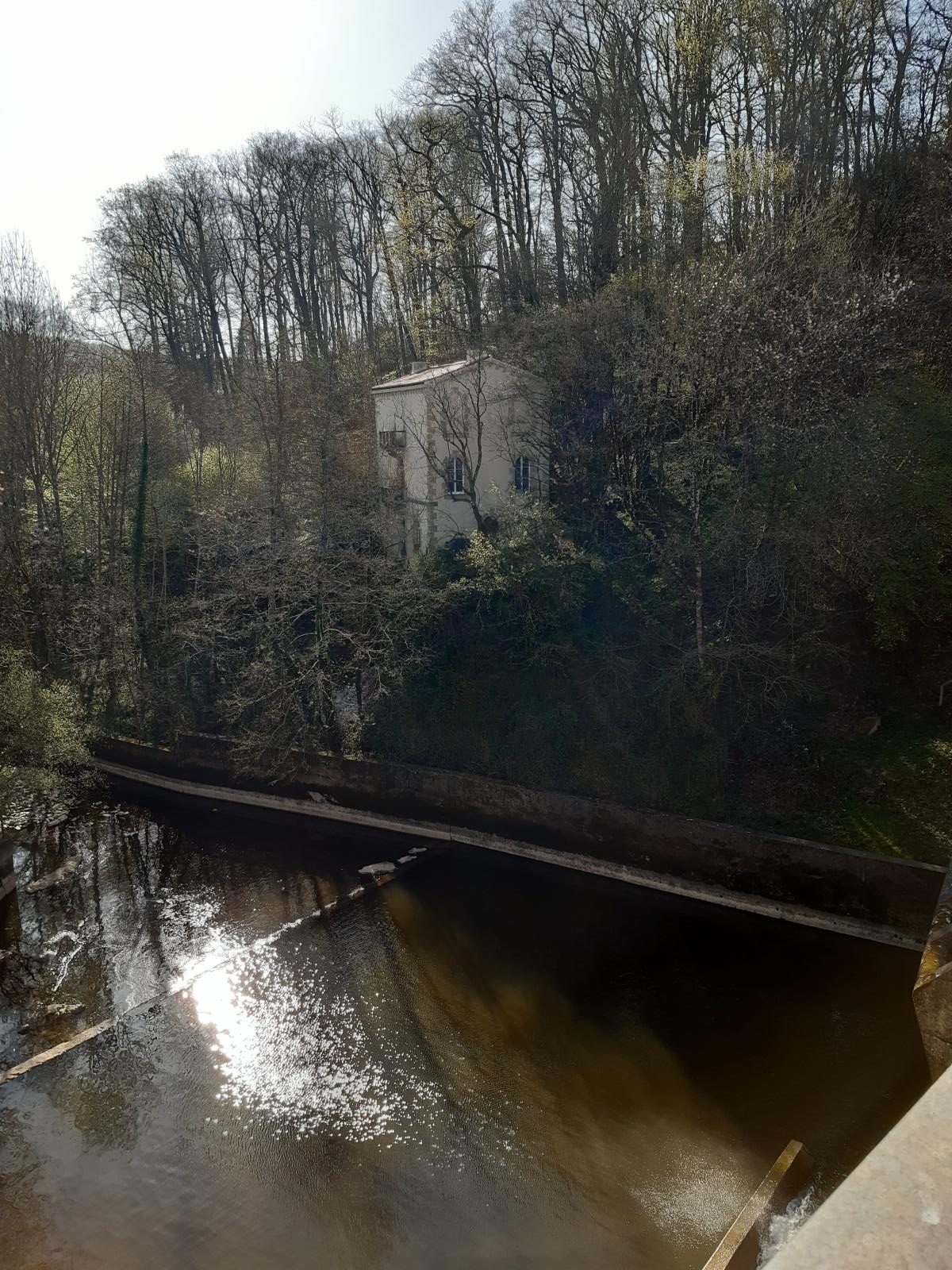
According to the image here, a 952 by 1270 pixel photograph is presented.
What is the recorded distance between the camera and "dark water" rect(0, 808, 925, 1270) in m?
8.68

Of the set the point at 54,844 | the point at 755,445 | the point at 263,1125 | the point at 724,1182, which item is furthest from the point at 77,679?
the point at 724,1182

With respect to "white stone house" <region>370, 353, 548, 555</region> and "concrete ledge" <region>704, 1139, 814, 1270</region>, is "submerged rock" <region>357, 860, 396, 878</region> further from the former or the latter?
"white stone house" <region>370, 353, 548, 555</region>

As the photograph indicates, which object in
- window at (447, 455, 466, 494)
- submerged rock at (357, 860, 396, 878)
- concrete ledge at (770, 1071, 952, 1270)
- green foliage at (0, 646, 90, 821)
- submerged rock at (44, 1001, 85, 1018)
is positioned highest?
window at (447, 455, 466, 494)

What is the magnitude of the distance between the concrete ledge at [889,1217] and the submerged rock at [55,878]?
1787cm

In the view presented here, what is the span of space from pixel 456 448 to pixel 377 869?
11802 mm

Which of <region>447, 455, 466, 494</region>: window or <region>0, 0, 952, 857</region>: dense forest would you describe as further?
<region>447, 455, 466, 494</region>: window

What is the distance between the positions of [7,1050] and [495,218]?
2644 centimetres

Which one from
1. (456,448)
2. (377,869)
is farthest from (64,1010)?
(456,448)

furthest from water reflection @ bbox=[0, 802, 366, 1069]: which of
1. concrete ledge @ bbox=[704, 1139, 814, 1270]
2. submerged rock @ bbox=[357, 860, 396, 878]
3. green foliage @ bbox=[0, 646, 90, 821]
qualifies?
concrete ledge @ bbox=[704, 1139, 814, 1270]

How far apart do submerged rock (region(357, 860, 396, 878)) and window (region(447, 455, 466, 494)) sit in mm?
11003

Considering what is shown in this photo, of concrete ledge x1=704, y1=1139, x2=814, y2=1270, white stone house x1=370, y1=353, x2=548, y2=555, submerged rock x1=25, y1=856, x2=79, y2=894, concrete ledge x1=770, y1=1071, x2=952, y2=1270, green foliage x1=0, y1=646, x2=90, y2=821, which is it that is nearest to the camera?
concrete ledge x1=770, y1=1071, x2=952, y2=1270

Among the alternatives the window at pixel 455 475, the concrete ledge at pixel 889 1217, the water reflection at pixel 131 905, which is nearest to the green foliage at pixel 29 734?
the water reflection at pixel 131 905

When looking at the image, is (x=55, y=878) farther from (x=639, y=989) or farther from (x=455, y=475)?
(x=455, y=475)

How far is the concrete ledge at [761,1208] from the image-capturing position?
7.40m
